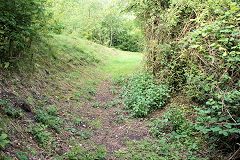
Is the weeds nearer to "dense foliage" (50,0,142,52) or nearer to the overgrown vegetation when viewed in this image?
the overgrown vegetation

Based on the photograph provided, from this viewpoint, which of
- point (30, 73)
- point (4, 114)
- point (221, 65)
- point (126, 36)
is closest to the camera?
point (4, 114)

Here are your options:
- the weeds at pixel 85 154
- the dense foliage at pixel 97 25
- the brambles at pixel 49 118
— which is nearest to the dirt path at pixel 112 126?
the weeds at pixel 85 154

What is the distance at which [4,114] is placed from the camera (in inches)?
124

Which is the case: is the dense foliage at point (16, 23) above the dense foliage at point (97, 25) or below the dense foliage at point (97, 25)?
below

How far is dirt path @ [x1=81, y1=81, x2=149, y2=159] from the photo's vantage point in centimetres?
418

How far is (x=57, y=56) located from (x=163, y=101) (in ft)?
18.7

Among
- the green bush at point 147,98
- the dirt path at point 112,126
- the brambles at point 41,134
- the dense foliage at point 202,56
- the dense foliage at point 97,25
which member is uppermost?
the dense foliage at point 97,25

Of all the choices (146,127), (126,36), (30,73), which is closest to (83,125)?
(146,127)

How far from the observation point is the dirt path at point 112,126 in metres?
4.18

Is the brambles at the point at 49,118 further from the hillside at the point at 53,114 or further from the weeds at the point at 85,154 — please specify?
the weeds at the point at 85,154

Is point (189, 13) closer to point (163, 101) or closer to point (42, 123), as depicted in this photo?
point (163, 101)

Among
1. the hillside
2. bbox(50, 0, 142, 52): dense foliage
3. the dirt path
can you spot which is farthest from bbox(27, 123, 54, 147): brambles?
bbox(50, 0, 142, 52): dense foliage

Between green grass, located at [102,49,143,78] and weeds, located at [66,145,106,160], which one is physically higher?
green grass, located at [102,49,143,78]

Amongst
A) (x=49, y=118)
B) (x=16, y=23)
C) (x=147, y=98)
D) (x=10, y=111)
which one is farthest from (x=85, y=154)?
(x=16, y=23)
